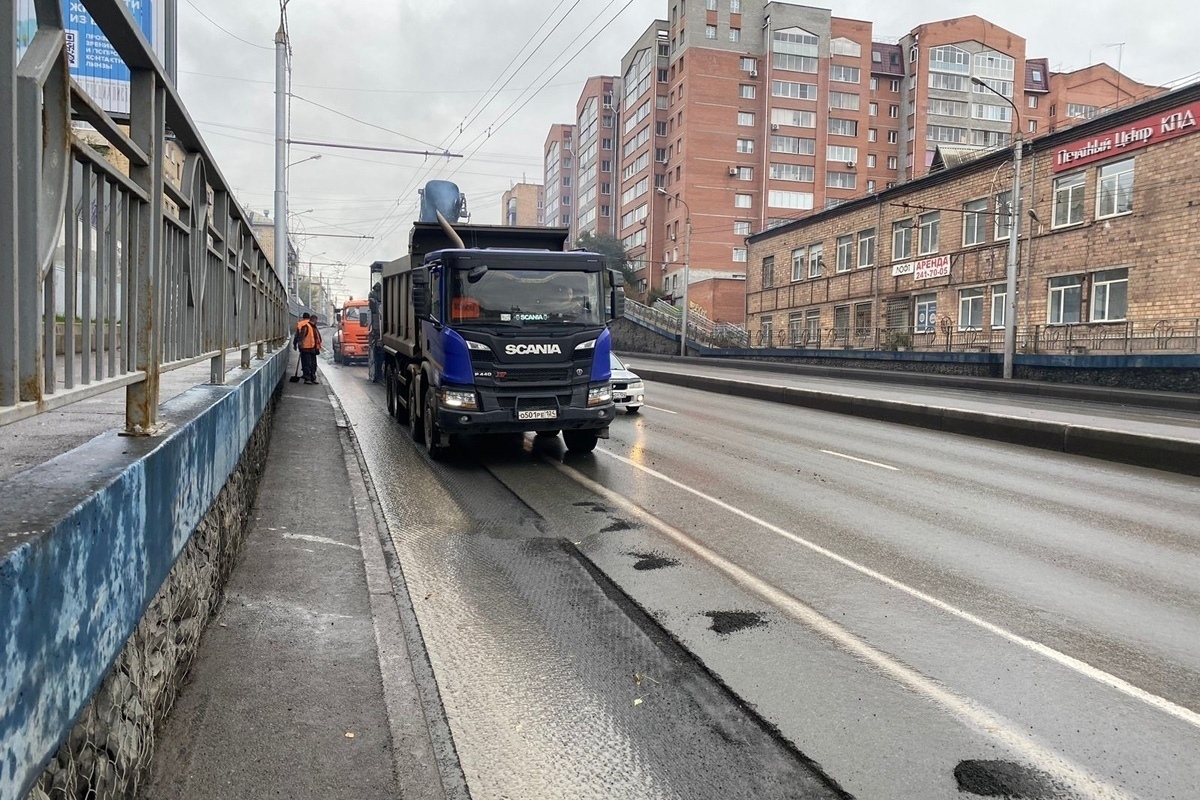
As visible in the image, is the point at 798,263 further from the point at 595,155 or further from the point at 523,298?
the point at 595,155

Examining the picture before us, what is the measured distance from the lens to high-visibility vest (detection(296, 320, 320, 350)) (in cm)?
2122

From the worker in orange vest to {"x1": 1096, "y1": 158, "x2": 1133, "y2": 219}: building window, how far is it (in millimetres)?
25460

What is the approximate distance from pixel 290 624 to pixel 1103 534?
21.3 ft

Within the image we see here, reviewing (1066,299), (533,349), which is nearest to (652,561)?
(533,349)

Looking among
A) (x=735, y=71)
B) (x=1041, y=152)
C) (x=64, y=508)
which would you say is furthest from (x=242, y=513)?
(x=735, y=71)

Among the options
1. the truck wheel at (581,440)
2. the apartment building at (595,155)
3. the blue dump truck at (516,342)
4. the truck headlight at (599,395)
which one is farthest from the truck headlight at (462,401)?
the apartment building at (595,155)

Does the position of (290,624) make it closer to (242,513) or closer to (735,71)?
(242,513)

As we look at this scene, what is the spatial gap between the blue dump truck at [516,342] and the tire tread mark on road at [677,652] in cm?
371

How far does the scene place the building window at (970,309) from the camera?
116 feet

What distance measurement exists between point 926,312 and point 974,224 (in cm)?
468

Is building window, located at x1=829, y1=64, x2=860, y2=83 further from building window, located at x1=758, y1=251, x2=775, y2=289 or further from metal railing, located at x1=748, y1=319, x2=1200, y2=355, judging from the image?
metal railing, located at x1=748, y1=319, x2=1200, y2=355

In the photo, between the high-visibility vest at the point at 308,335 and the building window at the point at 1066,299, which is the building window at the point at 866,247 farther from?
the high-visibility vest at the point at 308,335

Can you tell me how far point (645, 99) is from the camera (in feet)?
272

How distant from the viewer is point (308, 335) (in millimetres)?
21531
